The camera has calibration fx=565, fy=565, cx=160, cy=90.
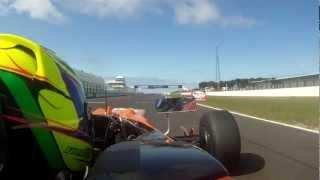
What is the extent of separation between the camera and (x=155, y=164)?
12.5 feet

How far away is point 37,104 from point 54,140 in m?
0.34

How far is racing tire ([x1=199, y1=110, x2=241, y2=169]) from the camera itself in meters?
7.21

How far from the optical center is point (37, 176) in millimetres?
4465

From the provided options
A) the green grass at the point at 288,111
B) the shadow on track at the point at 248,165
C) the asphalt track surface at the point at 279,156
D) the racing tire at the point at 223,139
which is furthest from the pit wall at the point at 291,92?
the racing tire at the point at 223,139

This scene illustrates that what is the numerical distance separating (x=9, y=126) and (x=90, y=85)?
195 inches

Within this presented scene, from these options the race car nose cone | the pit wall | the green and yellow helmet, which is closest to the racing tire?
the green and yellow helmet

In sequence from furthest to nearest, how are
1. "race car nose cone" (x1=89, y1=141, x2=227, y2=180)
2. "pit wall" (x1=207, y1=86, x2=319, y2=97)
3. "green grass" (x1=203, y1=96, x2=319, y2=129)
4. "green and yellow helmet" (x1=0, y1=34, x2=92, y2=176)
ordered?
"pit wall" (x1=207, y1=86, x2=319, y2=97), "green grass" (x1=203, y1=96, x2=319, y2=129), "green and yellow helmet" (x1=0, y1=34, x2=92, y2=176), "race car nose cone" (x1=89, y1=141, x2=227, y2=180)

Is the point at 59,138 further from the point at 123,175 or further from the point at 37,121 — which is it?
the point at 123,175

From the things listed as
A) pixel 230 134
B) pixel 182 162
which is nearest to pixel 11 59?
pixel 182 162

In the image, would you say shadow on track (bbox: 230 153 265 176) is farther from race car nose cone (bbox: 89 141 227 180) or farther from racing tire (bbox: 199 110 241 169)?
race car nose cone (bbox: 89 141 227 180)

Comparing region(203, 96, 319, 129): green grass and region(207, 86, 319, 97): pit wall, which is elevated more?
region(207, 86, 319, 97): pit wall

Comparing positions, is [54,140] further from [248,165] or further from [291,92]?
[291,92]

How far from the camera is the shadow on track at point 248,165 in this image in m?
8.34

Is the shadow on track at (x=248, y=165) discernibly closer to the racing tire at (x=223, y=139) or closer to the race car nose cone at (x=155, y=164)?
the racing tire at (x=223, y=139)
